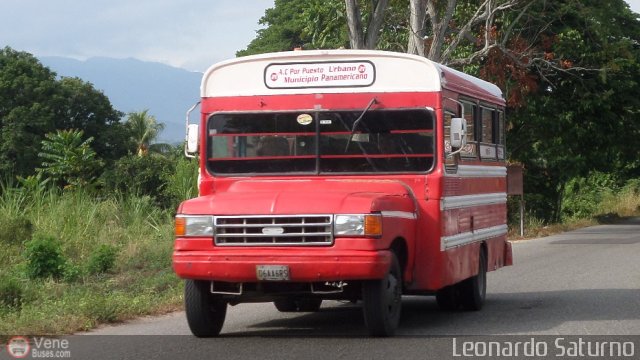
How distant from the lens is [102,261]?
17594mm

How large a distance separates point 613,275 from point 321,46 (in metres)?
13.6

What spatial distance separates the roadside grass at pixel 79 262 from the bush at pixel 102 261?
0.6 inches

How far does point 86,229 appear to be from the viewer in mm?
21391

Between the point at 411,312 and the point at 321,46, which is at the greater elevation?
the point at 321,46

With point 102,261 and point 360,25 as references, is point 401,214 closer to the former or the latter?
point 102,261

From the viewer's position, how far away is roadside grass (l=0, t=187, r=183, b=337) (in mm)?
12328

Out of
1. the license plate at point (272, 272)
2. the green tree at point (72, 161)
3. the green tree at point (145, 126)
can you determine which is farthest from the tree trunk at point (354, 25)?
the green tree at point (145, 126)

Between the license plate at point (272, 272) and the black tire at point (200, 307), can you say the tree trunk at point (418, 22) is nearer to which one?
the black tire at point (200, 307)

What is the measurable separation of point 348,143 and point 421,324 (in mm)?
2113

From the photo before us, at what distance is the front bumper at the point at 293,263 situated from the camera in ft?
33.2

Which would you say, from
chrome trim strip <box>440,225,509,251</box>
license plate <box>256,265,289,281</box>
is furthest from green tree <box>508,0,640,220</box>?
license plate <box>256,265,289,281</box>

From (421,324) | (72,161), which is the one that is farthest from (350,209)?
(72,161)

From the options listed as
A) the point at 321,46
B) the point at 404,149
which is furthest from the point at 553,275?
the point at 321,46

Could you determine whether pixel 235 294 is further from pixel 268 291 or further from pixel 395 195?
pixel 395 195
